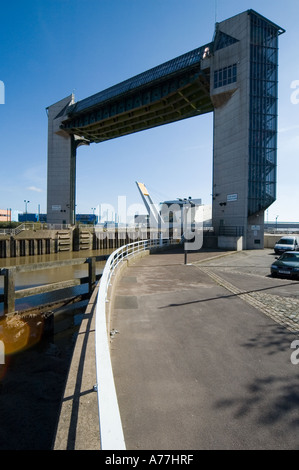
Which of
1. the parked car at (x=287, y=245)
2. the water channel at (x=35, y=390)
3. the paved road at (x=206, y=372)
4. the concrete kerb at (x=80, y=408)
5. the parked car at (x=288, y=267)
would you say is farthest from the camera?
the parked car at (x=287, y=245)

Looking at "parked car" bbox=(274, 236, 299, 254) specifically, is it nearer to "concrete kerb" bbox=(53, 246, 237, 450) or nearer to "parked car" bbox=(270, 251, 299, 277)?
"parked car" bbox=(270, 251, 299, 277)

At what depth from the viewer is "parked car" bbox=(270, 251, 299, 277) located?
11266mm

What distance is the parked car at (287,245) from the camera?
2234 centimetres

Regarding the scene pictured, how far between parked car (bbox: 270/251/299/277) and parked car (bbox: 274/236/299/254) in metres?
11.1

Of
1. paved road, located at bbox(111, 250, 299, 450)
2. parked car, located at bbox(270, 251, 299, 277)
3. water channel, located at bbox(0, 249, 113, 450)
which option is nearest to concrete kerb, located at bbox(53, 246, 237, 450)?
paved road, located at bbox(111, 250, 299, 450)

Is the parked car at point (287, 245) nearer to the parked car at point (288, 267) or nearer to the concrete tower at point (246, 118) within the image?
the concrete tower at point (246, 118)

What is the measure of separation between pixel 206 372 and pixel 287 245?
22433 millimetres

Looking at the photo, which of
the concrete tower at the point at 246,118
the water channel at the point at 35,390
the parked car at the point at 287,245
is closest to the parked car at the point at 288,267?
the water channel at the point at 35,390

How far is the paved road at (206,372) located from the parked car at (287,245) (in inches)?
661

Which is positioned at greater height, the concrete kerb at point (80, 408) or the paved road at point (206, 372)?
the concrete kerb at point (80, 408)

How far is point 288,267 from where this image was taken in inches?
451

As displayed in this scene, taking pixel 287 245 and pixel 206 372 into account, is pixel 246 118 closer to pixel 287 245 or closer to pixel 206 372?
pixel 287 245
